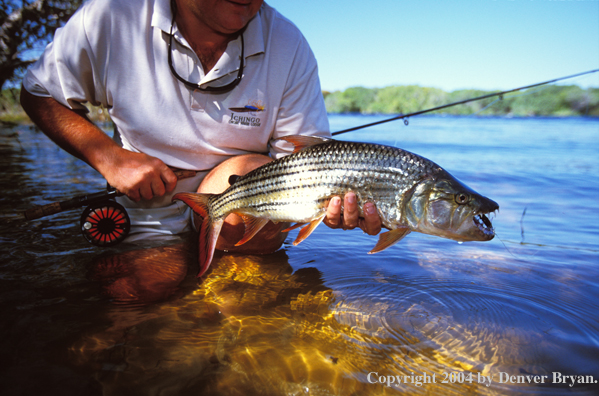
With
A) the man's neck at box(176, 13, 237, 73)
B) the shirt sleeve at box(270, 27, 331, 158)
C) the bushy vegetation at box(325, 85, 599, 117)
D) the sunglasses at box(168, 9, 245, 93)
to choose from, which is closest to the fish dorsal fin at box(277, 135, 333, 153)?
the shirt sleeve at box(270, 27, 331, 158)

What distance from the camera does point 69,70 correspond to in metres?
3.33

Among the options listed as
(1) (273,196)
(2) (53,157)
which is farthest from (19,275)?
(2) (53,157)

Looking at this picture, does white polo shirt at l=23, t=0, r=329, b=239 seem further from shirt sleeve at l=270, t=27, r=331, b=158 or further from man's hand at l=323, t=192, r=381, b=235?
man's hand at l=323, t=192, r=381, b=235

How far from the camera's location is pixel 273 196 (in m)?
2.94

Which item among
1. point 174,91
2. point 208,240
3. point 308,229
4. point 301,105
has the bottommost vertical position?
point 208,240

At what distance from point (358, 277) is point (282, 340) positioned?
1.22 m

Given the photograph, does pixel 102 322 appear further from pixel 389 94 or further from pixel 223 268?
pixel 389 94

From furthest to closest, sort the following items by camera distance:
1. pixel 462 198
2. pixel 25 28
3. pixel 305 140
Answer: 1. pixel 25 28
2. pixel 305 140
3. pixel 462 198

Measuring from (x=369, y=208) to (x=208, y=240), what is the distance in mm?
1325

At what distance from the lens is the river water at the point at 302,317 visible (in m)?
2.08

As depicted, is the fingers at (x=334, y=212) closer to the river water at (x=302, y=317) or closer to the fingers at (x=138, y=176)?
the river water at (x=302, y=317)

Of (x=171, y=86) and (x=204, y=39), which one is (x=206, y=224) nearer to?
(x=171, y=86)

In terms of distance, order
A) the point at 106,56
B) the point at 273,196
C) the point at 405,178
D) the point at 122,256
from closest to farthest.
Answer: the point at 405,178 < the point at 273,196 < the point at 106,56 < the point at 122,256

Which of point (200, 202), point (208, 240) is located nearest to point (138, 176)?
point (200, 202)
